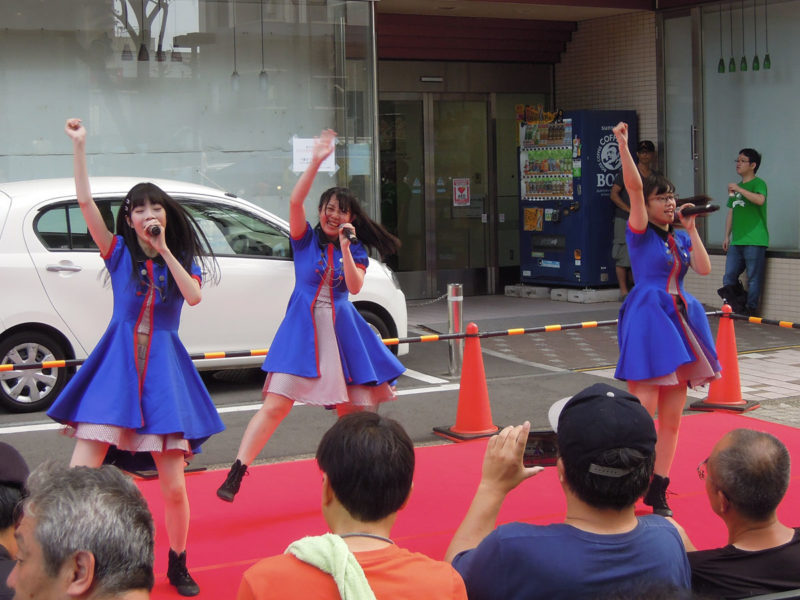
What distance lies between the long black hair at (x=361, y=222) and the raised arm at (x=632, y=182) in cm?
127

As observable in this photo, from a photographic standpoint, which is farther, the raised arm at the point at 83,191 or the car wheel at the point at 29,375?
the car wheel at the point at 29,375

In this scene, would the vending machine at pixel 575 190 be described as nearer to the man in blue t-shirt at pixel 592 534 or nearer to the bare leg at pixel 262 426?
the bare leg at pixel 262 426

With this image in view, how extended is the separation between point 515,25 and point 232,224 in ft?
23.0

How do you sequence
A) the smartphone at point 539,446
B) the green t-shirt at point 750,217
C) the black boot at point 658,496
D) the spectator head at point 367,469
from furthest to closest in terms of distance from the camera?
the green t-shirt at point 750,217
the smartphone at point 539,446
the black boot at point 658,496
the spectator head at point 367,469

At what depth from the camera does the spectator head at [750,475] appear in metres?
3.17

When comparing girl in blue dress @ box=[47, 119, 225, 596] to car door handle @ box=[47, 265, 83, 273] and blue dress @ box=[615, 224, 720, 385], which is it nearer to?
blue dress @ box=[615, 224, 720, 385]

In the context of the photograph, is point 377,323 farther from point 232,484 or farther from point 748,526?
point 748,526

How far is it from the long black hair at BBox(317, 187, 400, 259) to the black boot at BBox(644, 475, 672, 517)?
1.79 meters

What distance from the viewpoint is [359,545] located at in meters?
2.57

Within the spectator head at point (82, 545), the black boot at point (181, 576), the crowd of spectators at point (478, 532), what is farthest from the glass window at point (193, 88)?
the spectator head at point (82, 545)

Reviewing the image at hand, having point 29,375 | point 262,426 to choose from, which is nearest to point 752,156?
point 29,375

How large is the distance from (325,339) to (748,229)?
7.96 m

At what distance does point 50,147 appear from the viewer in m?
10.8

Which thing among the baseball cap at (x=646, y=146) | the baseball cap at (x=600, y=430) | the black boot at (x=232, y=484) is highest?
the baseball cap at (x=646, y=146)
